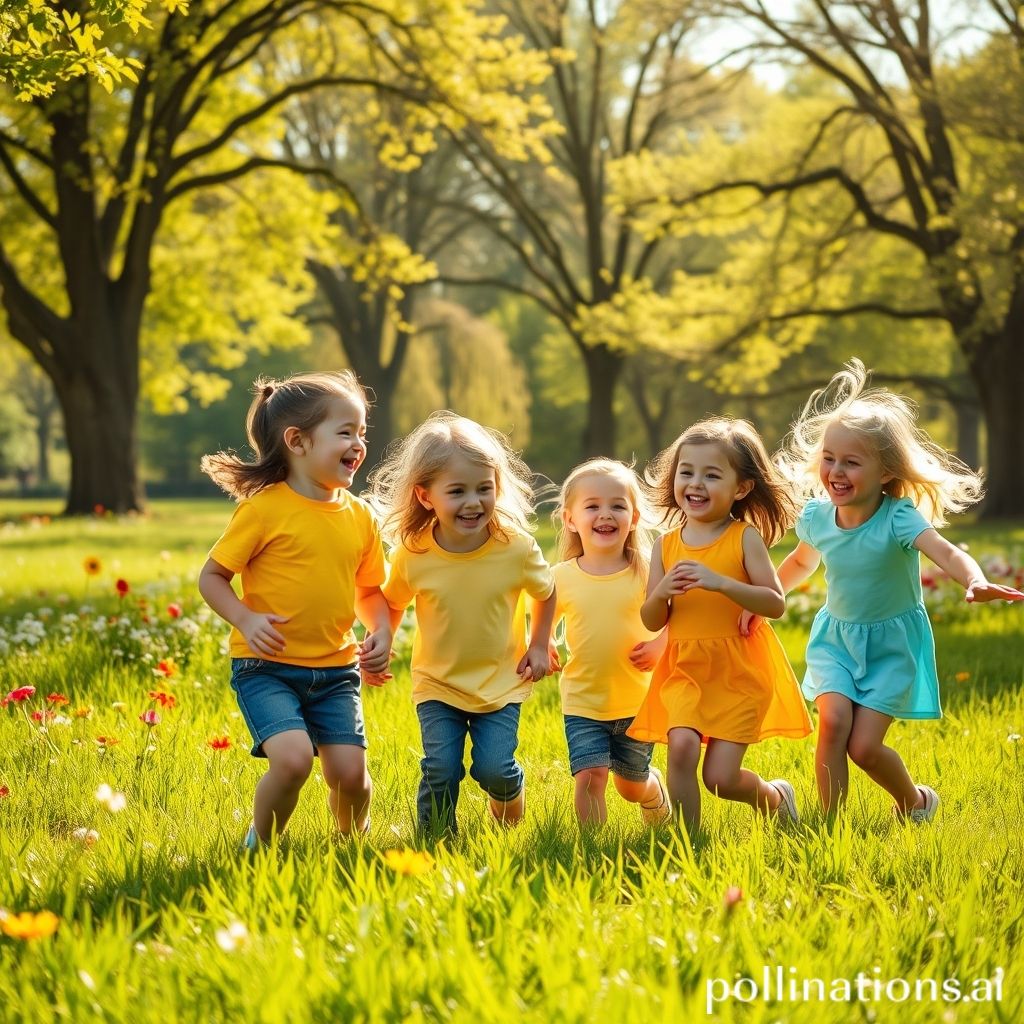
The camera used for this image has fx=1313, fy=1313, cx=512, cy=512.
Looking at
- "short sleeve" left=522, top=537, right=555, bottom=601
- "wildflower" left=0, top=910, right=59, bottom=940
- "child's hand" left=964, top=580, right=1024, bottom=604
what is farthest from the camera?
"short sleeve" left=522, top=537, right=555, bottom=601

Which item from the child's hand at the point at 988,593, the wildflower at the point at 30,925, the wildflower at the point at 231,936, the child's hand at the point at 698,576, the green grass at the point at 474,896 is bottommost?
the green grass at the point at 474,896

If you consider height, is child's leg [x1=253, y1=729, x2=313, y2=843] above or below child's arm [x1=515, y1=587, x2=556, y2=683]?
below

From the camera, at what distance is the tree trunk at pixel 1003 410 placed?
21.6m

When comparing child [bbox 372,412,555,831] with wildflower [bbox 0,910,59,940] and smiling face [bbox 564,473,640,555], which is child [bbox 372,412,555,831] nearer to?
smiling face [bbox 564,473,640,555]

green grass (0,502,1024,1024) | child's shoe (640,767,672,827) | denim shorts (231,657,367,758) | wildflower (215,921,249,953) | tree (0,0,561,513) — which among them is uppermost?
tree (0,0,561,513)

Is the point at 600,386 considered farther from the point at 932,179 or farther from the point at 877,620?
the point at 877,620

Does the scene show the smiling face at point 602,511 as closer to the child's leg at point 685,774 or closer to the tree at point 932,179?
the child's leg at point 685,774

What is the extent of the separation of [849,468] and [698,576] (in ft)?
2.85

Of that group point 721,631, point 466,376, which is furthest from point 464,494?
point 466,376

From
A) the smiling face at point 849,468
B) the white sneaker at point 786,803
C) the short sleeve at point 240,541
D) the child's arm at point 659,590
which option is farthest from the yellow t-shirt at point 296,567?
the smiling face at point 849,468

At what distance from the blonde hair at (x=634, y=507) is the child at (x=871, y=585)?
0.56m

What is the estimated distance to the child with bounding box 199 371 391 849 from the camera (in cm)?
420

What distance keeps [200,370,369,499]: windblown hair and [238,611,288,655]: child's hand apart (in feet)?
1.75

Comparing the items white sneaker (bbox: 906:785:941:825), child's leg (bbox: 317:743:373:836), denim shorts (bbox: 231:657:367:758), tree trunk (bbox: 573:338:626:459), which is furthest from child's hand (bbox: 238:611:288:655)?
tree trunk (bbox: 573:338:626:459)
